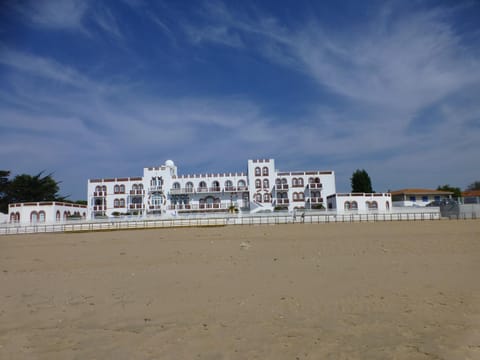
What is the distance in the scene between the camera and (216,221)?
33.6 meters

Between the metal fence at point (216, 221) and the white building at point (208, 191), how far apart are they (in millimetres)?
15469

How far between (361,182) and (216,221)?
3254cm

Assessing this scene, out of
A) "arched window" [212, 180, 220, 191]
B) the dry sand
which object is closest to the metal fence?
"arched window" [212, 180, 220, 191]

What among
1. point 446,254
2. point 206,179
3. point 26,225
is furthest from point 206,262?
point 206,179

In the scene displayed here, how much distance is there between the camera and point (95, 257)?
13.1 m

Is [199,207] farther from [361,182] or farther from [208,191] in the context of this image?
[361,182]

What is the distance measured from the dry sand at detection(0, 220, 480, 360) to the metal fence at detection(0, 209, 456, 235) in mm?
22362

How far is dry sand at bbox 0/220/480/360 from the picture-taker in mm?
4332

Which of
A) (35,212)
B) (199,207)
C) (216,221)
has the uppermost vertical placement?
(199,207)

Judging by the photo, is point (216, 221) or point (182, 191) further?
point (182, 191)

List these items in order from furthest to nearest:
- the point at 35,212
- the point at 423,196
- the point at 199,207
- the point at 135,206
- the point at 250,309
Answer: the point at 423,196, the point at 199,207, the point at 135,206, the point at 35,212, the point at 250,309

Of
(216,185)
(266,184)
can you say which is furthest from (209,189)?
(266,184)

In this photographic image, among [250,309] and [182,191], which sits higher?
[182,191]

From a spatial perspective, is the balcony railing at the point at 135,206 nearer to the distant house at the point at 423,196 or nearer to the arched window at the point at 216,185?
the arched window at the point at 216,185
